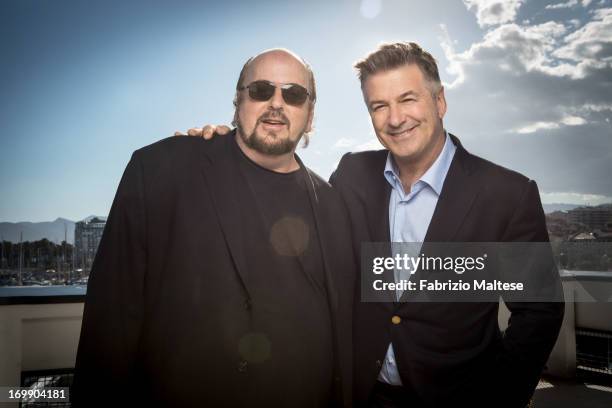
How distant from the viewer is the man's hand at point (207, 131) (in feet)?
8.90

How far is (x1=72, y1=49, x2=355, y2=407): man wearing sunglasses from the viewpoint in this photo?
217 cm

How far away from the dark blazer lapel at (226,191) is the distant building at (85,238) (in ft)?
159

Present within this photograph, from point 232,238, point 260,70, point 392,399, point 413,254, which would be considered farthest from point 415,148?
point 392,399

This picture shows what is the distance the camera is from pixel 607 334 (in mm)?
7457

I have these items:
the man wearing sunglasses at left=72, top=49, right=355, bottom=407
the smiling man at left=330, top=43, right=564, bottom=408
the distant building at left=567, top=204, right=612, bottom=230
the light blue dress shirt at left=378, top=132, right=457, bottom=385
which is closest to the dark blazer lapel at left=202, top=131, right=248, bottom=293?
the man wearing sunglasses at left=72, top=49, right=355, bottom=407

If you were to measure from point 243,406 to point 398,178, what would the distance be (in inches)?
71.7

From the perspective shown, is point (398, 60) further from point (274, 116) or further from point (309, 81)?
point (274, 116)

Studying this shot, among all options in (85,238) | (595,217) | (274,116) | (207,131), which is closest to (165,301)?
(207,131)

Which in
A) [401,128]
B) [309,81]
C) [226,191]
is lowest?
[226,191]

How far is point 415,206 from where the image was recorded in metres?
2.79

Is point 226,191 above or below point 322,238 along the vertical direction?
above

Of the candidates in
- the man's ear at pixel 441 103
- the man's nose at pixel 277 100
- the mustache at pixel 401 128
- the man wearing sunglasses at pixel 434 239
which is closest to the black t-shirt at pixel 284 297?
the man wearing sunglasses at pixel 434 239

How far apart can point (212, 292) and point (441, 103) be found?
2.21m

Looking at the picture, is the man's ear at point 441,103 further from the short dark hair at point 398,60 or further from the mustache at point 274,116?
the mustache at point 274,116
